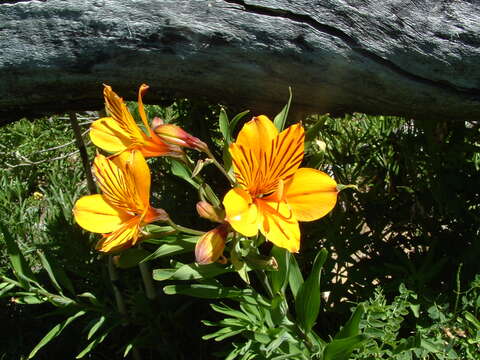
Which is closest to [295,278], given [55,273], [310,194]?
[310,194]

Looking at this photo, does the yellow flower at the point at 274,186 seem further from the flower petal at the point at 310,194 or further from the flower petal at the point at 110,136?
the flower petal at the point at 110,136

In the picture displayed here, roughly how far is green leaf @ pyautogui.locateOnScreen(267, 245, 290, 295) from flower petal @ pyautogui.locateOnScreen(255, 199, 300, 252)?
1.04ft

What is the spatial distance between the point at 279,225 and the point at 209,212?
0.50 feet

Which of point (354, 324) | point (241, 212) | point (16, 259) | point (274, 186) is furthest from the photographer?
point (16, 259)

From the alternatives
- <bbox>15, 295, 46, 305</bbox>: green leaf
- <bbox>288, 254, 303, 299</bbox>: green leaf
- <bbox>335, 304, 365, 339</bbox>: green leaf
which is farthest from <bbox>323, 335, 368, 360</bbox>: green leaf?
<bbox>15, 295, 46, 305</bbox>: green leaf

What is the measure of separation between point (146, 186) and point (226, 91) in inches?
23.1

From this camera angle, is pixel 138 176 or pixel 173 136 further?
pixel 173 136

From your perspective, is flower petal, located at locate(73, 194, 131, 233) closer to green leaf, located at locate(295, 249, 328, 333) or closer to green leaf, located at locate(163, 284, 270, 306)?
green leaf, located at locate(163, 284, 270, 306)

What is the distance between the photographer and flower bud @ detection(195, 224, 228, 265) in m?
1.21

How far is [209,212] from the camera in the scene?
126 cm

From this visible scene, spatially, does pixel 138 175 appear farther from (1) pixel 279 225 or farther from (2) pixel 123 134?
(1) pixel 279 225

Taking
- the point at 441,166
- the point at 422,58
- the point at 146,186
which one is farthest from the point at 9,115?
the point at 441,166

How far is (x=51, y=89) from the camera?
169cm

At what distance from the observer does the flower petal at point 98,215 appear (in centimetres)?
128
